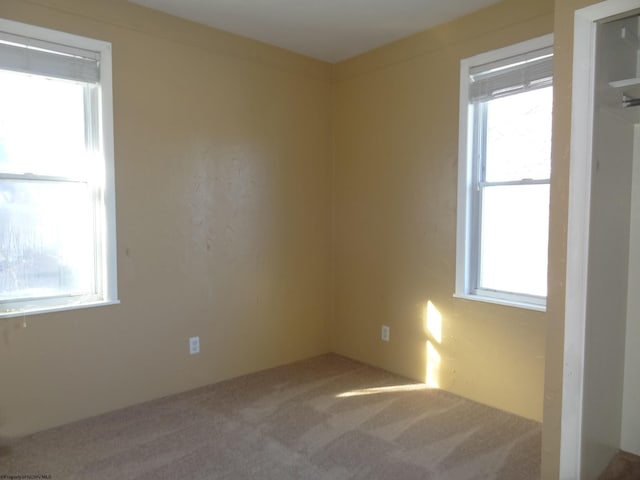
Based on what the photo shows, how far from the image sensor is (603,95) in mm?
1851

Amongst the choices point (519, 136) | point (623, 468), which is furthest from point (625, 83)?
point (623, 468)

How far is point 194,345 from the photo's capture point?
324 cm

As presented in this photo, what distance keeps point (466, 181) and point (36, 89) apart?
2684 millimetres

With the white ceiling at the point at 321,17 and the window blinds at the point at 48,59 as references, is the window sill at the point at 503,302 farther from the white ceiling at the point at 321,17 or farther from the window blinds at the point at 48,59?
the window blinds at the point at 48,59

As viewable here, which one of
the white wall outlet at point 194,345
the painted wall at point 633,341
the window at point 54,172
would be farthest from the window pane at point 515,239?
the window at point 54,172

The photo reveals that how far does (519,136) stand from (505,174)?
25cm

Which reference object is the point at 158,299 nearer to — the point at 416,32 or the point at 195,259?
the point at 195,259

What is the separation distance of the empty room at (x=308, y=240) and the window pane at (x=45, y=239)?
13mm

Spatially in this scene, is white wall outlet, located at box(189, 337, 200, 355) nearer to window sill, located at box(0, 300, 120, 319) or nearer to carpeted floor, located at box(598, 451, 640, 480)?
window sill, located at box(0, 300, 120, 319)

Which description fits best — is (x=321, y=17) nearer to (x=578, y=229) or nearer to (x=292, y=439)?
(x=578, y=229)

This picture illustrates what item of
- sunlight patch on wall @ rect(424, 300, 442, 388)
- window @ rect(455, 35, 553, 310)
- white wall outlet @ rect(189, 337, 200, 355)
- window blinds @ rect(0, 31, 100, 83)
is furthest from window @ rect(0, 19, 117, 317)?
window @ rect(455, 35, 553, 310)

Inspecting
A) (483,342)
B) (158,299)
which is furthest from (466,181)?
(158,299)

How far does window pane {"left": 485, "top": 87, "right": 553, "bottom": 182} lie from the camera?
275 centimetres

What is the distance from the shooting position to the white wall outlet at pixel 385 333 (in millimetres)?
3631
